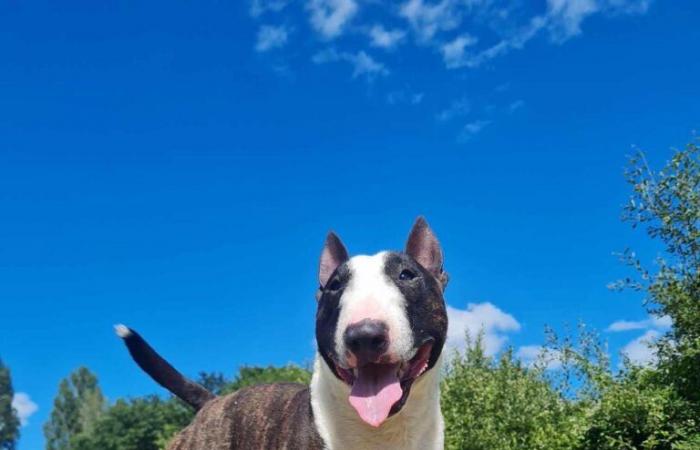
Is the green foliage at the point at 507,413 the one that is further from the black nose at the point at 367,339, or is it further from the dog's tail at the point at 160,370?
the black nose at the point at 367,339

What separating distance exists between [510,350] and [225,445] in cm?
1388

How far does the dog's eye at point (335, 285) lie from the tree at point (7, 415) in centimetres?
8315

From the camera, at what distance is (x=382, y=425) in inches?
198

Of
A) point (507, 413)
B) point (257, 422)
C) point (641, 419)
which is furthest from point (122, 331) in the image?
point (507, 413)

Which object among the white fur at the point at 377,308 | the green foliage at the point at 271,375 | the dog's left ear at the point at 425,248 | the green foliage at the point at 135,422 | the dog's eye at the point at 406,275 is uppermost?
the green foliage at the point at 135,422

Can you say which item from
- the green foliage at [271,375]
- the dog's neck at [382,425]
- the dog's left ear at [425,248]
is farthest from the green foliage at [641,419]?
the green foliage at [271,375]

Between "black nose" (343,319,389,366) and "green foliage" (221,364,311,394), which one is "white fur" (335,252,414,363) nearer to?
"black nose" (343,319,389,366)

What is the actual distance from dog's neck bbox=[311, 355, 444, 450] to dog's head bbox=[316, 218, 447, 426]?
0.52ft

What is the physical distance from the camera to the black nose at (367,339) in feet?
14.9

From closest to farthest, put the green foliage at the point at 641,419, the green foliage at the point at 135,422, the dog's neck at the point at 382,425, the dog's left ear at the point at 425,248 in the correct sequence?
the dog's neck at the point at 382,425 < the dog's left ear at the point at 425,248 < the green foliage at the point at 641,419 < the green foliage at the point at 135,422

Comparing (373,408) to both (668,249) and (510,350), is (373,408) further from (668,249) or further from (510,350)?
(510,350)

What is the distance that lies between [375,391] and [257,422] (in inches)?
56.8

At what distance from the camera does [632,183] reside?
13.7 meters

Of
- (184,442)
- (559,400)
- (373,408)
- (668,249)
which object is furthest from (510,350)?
(373,408)
